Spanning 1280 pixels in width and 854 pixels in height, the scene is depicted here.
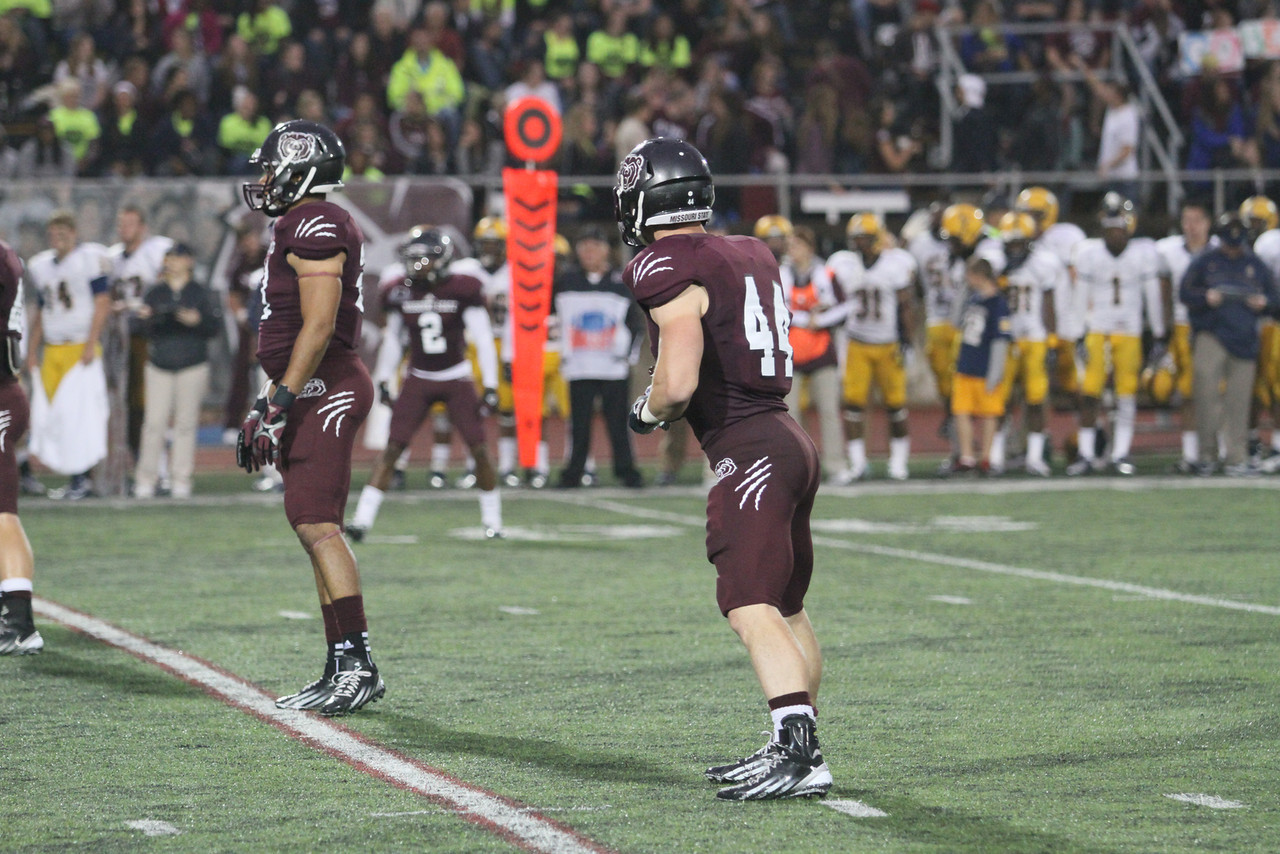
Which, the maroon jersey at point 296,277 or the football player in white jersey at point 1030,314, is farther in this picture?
the football player in white jersey at point 1030,314

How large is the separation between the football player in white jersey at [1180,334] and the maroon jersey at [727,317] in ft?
37.6

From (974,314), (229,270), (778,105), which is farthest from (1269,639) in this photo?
(778,105)

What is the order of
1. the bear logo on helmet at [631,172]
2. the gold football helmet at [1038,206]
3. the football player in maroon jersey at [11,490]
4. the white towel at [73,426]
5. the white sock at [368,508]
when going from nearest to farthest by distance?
1. the bear logo on helmet at [631,172]
2. the football player in maroon jersey at [11,490]
3. the white sock at [368,508]
4. the white towel at [73,426]
5. the gold football helmet at [1038,206]

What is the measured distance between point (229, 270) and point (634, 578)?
8.15m

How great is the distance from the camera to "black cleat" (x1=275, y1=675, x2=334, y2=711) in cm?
629

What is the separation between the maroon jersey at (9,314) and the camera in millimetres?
7598

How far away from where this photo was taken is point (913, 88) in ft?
69.8

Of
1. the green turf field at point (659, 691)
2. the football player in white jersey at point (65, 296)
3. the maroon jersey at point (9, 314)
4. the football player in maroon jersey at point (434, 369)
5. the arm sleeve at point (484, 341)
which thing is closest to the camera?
the green turf field at point (659, 691)

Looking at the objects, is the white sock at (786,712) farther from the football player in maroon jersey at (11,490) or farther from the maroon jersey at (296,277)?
the football player in maroon jersey at (11,490)

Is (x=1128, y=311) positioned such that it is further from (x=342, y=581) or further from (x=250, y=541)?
(x=342, y=581)

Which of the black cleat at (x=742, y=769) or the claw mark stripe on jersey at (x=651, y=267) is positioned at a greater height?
the claw mark stripe on jersey at (x=651, y=267)

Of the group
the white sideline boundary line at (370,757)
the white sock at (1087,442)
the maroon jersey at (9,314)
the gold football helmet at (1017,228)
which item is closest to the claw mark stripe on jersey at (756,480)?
the white sideline boundary line at (370,757)

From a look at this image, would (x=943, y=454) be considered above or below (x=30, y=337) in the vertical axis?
below

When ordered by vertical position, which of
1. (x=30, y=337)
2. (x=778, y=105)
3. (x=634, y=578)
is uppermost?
(x=778, y=105)
